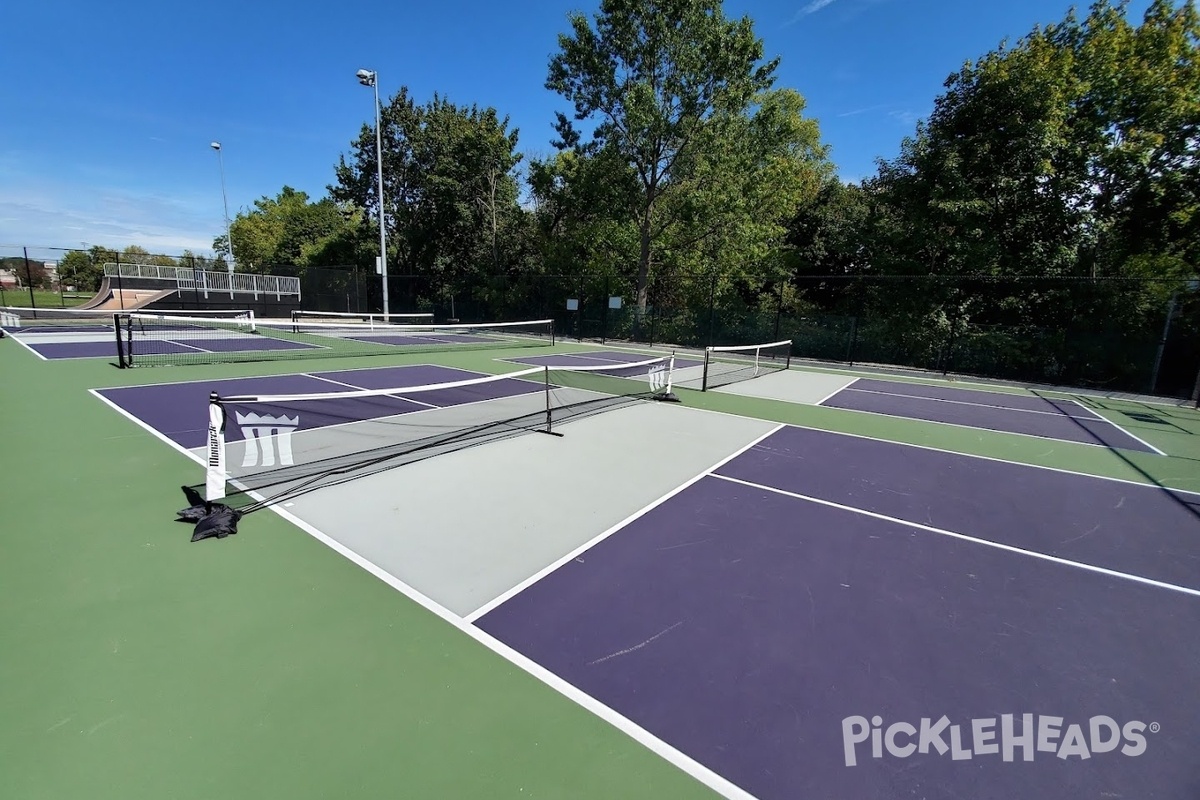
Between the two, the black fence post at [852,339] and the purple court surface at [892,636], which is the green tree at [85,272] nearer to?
the black fence post at [852,339]

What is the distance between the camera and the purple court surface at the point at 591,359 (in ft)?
52.6

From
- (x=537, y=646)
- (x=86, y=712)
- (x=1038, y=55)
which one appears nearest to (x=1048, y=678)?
(x=537, y=646)

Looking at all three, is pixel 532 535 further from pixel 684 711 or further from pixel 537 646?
pixel 684 711

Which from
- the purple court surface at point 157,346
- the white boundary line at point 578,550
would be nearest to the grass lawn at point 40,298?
the purple court surface at point 157,346

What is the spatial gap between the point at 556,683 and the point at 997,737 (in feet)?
7.14

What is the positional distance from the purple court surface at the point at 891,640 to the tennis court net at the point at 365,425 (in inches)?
115

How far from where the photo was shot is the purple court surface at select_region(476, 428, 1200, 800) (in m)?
2.34

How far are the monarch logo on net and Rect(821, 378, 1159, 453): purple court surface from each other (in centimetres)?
837

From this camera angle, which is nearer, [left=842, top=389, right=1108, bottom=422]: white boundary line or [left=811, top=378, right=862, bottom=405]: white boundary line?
[left=842, top=389, right=1108, bottom=422]: white boundary line

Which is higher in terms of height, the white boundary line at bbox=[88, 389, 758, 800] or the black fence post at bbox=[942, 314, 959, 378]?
the black fence post at bbox=[942, 314, 959, 378]

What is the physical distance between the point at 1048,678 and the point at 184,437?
29.3 feet

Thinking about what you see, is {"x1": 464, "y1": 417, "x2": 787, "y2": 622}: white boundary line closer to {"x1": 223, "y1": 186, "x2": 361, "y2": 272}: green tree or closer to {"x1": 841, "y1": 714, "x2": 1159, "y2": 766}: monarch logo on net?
{"x1": 841, "y1": 714, "x2": 1159, "y2": 766}: monarch logo on net

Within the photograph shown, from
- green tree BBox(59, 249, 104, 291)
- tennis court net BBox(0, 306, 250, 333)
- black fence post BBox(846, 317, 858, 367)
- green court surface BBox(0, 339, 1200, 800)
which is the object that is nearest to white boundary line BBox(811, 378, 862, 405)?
black fence post BBox(846, 317, 858, 367)

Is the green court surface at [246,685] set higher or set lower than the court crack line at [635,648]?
lower
